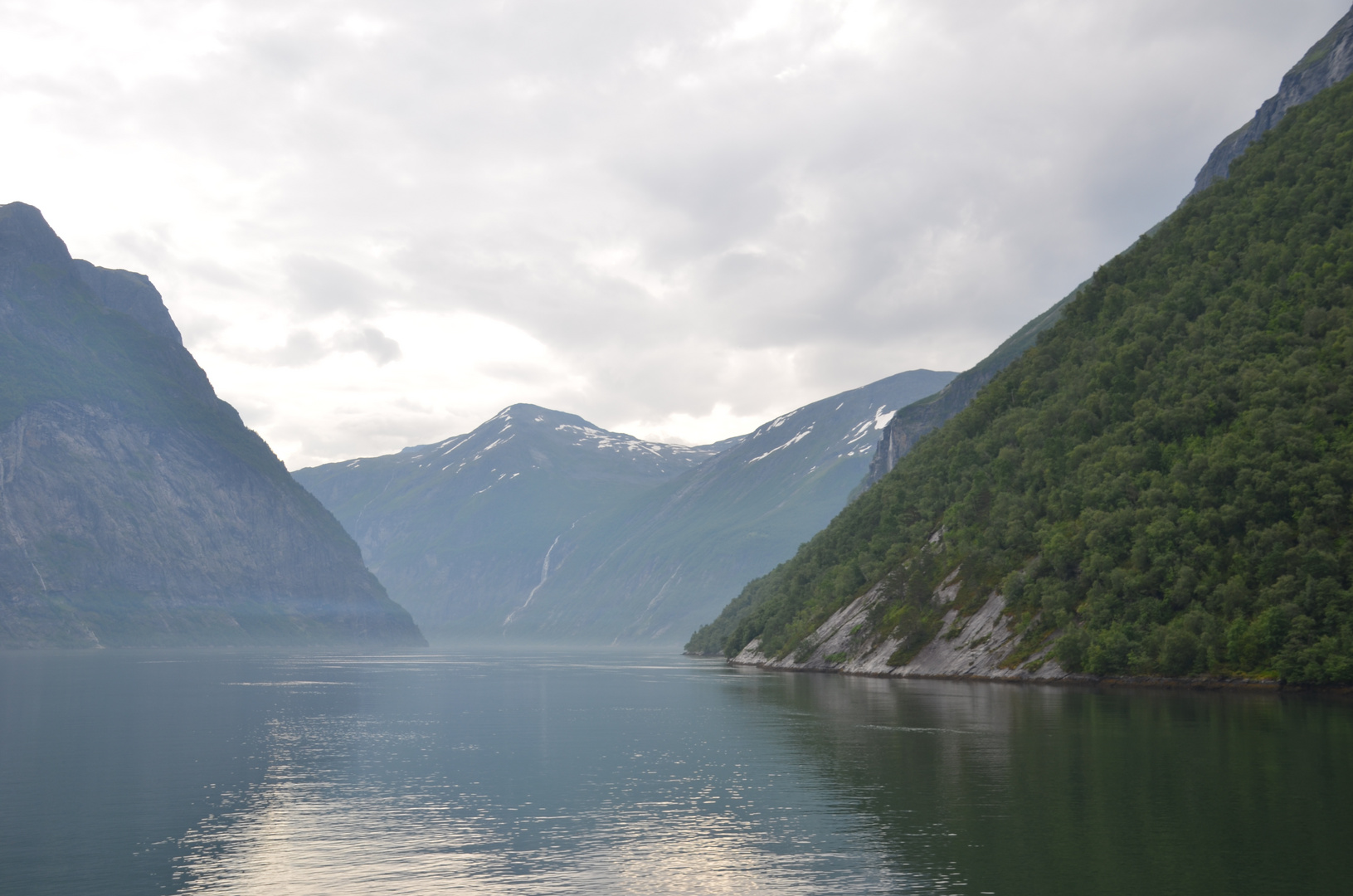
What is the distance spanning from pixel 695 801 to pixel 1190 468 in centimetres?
9552

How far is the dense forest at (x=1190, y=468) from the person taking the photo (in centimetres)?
10794

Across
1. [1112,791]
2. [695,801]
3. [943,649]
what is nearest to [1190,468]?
[943,649]

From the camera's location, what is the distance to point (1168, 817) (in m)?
41.9

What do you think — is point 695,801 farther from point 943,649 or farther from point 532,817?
point 943,649

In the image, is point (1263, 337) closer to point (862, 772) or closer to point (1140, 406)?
point (1140, 406)

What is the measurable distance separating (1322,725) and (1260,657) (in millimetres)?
38897

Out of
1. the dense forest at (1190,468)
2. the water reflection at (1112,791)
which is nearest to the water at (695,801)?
the water reflection at (1112,791)

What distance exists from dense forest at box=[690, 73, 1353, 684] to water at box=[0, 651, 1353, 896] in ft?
57.6

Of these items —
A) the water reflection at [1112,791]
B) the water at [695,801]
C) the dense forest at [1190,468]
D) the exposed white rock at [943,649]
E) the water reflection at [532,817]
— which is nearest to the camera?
the water reflection at [1112,791]

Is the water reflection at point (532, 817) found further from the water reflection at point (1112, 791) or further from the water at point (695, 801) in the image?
the water reflection at point (1112, 791)

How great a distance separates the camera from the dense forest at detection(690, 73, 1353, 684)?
107938 mm

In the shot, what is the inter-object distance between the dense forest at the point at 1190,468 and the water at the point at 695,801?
17.6 meters

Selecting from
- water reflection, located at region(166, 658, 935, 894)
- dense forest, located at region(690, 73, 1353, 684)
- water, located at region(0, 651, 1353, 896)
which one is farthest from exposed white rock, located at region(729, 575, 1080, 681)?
water reflection, located at region(166, 658, 935, 894)

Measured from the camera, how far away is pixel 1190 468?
12494cm
